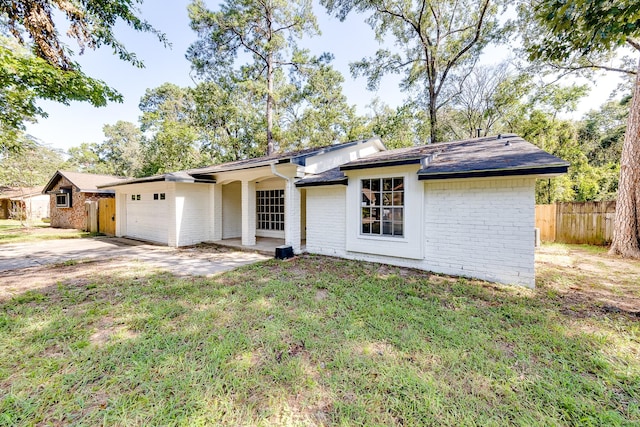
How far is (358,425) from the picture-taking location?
2070 mm

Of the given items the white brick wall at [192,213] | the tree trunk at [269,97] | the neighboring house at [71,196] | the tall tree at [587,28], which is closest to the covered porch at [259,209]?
the white brick wall at [192,213]

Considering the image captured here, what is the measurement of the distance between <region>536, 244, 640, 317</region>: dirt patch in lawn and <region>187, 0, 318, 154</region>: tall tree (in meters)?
16.8

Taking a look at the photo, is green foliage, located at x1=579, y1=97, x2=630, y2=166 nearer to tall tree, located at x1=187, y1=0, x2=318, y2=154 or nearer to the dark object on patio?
tall tree, located at x1=187, y1=0, x2=318, y2=154

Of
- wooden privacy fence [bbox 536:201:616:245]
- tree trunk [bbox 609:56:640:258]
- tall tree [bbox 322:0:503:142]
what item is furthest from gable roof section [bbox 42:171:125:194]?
tree trunk [bbox 609:56:640:258]

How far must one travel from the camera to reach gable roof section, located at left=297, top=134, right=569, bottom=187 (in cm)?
499

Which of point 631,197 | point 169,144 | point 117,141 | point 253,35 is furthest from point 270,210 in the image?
point 117,141

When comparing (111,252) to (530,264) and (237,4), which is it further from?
(237,4)

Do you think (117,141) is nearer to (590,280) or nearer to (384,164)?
(384,164)

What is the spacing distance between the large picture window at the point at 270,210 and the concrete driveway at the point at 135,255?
9.58ft

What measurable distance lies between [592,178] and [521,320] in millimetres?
17943

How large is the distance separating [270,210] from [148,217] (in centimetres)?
550

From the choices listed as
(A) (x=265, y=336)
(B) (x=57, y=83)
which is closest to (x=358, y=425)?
(A) (x=265, y=336)

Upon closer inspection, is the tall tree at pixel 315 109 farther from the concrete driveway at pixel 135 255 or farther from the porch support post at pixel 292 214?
the concrete driveway at pixel 135 255

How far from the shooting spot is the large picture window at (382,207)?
6883 millimetres
